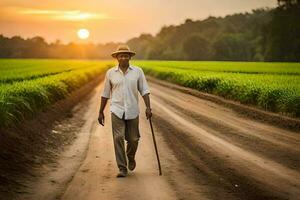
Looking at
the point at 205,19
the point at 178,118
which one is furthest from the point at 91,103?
the point at 205,19

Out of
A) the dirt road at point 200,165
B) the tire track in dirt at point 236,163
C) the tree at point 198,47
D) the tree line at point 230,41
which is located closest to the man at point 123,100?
the dirt road at point 200,165

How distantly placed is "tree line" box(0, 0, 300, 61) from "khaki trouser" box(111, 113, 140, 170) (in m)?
71.8

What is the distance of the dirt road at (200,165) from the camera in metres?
7.18

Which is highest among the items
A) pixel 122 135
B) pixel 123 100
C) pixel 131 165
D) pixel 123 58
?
pixel 123 58

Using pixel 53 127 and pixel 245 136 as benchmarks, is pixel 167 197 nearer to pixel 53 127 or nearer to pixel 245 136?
pixel 245 136

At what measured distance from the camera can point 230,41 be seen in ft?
357

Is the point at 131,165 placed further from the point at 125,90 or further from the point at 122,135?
the point at 125,90

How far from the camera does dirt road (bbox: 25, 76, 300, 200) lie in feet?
23.6

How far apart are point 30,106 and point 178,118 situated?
Result: 4.91 meters

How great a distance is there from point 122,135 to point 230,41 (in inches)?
4064

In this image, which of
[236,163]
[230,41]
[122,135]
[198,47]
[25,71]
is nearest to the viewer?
[122,135]

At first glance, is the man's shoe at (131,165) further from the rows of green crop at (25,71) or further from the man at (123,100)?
the rows of green crop at (25,71)

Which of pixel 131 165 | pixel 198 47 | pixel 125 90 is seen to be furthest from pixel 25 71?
pixel 198 47

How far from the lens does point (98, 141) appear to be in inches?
468
